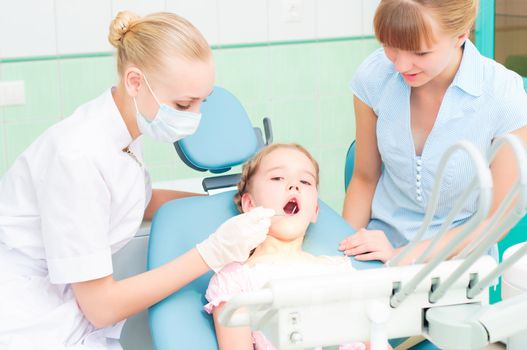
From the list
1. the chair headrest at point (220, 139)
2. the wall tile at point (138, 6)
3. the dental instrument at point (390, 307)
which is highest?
the wall tile at point (138, 6)

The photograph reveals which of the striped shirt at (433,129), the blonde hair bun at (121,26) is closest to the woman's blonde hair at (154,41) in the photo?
the blonde hair bun at (121,26)

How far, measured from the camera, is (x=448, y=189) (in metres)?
1.88

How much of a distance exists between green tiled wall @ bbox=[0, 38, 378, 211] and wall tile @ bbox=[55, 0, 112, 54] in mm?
53

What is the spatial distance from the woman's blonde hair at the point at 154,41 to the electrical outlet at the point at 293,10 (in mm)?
1718

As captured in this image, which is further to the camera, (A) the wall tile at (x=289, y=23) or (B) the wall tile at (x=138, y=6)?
(A) the wall tile at (x=289, y=23)

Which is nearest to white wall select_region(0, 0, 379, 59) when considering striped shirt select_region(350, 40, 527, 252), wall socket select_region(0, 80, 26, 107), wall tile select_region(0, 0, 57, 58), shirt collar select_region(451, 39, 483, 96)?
wall tile select_region(0, 0, 57, 58)

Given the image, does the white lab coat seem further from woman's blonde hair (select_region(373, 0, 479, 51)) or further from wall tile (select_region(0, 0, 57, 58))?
wall tile (select_region(0, 0, 57, 58))

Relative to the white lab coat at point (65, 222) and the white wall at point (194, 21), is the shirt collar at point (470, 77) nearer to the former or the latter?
the white lab coat at point (65, 222)

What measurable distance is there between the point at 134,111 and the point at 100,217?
240mm

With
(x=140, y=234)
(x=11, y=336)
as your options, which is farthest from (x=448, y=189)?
(x=11, y=336)

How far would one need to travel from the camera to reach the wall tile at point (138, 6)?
10.2ft

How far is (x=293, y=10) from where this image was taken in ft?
11.0

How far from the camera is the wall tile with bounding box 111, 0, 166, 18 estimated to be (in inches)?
122

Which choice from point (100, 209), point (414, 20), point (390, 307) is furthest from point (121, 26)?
point (390, 307)
